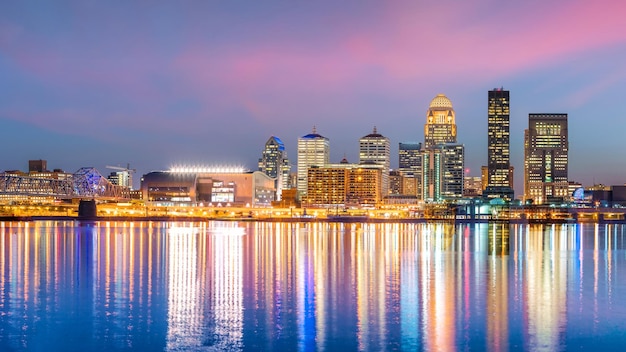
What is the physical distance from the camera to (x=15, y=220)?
155875 millimetres

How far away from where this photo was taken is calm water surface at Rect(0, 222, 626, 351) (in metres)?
23.8

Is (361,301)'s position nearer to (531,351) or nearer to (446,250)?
(531,351)

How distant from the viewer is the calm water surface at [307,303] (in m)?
23.8

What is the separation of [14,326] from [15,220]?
458 ft

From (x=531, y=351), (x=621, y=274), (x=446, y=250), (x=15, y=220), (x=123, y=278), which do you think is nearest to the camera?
(x=531, y=351)

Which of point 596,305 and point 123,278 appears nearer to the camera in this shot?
point 596,305

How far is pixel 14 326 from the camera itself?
2573cm

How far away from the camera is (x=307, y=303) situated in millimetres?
30906

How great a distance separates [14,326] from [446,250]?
44704mm

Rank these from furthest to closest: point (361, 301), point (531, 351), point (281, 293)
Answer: point (281, 293), point (361, 301), point (531, 351)

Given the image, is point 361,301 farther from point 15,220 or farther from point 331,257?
point 15,220

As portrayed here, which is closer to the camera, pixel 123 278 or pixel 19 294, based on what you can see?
pixel 19 294

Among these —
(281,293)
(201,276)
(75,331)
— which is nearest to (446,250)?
(201,276)

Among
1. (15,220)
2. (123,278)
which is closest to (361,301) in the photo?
(123,278)
